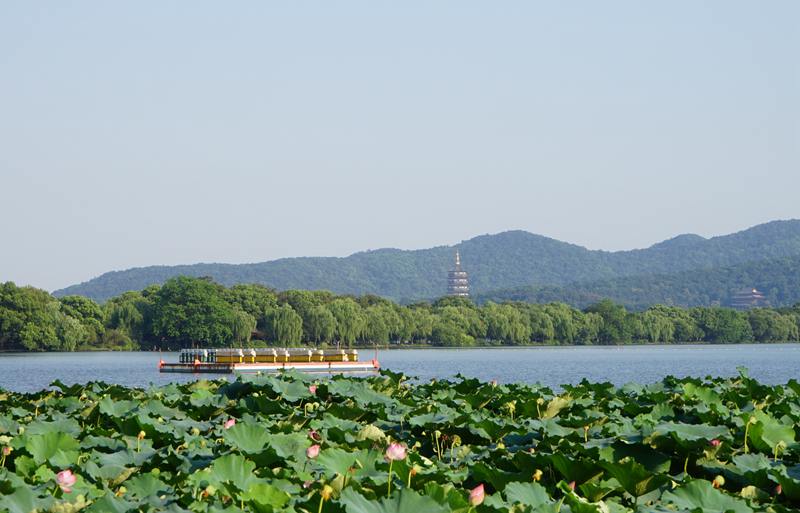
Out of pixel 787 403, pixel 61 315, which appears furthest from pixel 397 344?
pixel 787 403

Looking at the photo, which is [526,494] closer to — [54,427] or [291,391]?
[54,427]

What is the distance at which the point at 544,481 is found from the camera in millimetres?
6047

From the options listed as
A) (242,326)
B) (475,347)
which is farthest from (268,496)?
(475,347)

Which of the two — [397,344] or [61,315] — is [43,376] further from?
[397,344]

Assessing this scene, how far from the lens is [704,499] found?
4.91m

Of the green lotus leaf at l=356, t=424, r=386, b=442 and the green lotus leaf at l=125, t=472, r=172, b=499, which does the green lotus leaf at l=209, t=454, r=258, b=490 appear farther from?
the green lotus leaf at l=356, t=424, r=386, b=442

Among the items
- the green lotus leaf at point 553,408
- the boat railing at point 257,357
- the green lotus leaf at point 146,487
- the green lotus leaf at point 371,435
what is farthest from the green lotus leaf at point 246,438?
the boat railing at point 257,357

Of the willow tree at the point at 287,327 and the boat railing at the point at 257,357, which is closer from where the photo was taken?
the boat railing at the point at 257,357

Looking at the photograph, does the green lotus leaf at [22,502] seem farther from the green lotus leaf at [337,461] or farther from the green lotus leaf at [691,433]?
the green lotus leaf at [691,433]

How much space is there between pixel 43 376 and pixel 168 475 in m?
50.7

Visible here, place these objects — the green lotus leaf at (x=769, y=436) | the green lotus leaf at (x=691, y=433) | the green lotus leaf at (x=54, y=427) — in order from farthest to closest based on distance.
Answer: the green lotus leaf at (x=54, y=427) < the green lotus leaf at (x=769, y=436) < the green lotus leaf at (x=691, y=433)

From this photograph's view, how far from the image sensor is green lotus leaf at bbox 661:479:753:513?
4.86 metres

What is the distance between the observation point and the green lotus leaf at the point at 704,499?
486cm

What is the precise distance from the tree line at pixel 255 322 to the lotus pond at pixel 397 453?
275 ft
